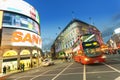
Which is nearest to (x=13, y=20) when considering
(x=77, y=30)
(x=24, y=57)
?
(x=24, y=57)

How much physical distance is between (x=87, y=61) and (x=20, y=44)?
1074 inches

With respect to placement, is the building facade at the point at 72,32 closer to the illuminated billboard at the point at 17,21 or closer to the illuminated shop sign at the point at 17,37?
the illuminated shop sign at the point at 17,37

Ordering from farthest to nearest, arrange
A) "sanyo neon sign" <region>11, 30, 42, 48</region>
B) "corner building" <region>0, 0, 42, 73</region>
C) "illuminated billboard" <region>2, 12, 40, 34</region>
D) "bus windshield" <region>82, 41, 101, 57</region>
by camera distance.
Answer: "sanyo neon sign" <region>11, 30, 42, 48</region> < "illuminated billboard" <region>2, 12, 40, 34</region> < "corner building" <region>0, 0, 42, 73</region> < "bus windshield" <region>82, 41, 101, 57</region>

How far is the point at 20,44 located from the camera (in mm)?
46844

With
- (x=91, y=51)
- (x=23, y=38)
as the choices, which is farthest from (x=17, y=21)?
(x=91, y=51)

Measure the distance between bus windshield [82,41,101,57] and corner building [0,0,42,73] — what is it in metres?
21.6

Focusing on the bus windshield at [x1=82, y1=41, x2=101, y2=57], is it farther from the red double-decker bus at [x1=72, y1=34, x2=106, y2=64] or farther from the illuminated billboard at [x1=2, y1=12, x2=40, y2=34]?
the illuminated billboard at [x1=2, y1=12, x2=40, y2=34]

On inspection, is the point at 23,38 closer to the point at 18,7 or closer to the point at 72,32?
the point at 18,7

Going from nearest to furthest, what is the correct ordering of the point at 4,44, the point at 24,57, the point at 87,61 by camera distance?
the point at 87,61 → the point at 4,44 → the point at 24,57

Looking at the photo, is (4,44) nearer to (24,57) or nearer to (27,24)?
(24,57)

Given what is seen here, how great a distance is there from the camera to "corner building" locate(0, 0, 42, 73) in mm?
41972

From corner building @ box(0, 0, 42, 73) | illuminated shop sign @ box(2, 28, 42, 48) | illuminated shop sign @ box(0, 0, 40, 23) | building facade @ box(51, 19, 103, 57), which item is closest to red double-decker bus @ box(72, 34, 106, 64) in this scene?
corner building @ box(0, 0, 42, 73)

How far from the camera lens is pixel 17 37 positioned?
4584 centimetres

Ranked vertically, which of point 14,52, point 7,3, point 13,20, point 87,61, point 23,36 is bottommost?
point 87,61
